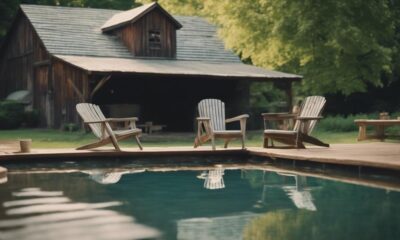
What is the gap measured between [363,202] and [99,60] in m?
13.4

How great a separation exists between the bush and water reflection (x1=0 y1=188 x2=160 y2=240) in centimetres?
1435

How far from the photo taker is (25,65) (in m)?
22.1

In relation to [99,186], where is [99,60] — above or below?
above

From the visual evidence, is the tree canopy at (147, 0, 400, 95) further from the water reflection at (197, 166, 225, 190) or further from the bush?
the water reflection at (197, 166, 225, 190)

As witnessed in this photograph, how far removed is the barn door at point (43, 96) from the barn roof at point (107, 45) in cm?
138

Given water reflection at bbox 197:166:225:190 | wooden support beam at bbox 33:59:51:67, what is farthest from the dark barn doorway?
water reflection at bbox 197:166:225:190

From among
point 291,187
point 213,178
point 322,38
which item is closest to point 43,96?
point 322,38

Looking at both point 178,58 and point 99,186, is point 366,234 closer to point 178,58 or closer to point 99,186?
point 99,186

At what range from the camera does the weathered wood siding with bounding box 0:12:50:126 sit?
2039cm

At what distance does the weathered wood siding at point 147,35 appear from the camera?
20.6 meters

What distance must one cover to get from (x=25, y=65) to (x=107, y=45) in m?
3.90

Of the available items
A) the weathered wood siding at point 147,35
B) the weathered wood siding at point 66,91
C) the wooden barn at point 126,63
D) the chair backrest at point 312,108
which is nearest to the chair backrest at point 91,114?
the chair backrest at point 312,108

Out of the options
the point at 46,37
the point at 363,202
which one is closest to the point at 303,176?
the point at 363,202

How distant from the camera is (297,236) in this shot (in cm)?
457
